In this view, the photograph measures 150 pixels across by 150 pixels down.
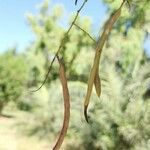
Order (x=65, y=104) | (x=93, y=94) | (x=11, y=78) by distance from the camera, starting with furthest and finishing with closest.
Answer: (x=11, y=78), (x=93, y=94), (x=65, y=104)

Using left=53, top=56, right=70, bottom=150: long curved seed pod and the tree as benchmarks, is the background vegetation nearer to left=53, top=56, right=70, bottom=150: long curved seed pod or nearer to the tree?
the tree

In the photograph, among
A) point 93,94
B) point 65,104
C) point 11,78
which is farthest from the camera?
point 11,78

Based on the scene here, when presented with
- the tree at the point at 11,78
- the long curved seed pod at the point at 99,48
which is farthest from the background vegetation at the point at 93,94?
the long curved seed pod at the point at 99,48

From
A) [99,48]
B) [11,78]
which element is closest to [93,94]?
[99,48]

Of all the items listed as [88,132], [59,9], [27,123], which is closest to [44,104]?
[27,123]

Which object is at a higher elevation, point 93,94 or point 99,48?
point 99,48

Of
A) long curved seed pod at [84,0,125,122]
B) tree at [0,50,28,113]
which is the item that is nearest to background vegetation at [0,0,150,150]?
tree at [0,50,28,113]

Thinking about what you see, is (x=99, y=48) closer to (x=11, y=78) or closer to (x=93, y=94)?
(x=93, y=94)

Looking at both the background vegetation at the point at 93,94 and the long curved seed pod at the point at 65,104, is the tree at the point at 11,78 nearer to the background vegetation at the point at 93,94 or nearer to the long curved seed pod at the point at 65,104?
the background vegetation at the point at 93,94

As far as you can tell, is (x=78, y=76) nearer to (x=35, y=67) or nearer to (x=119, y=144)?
(x=35, y=67)

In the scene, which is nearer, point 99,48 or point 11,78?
point 99,48
